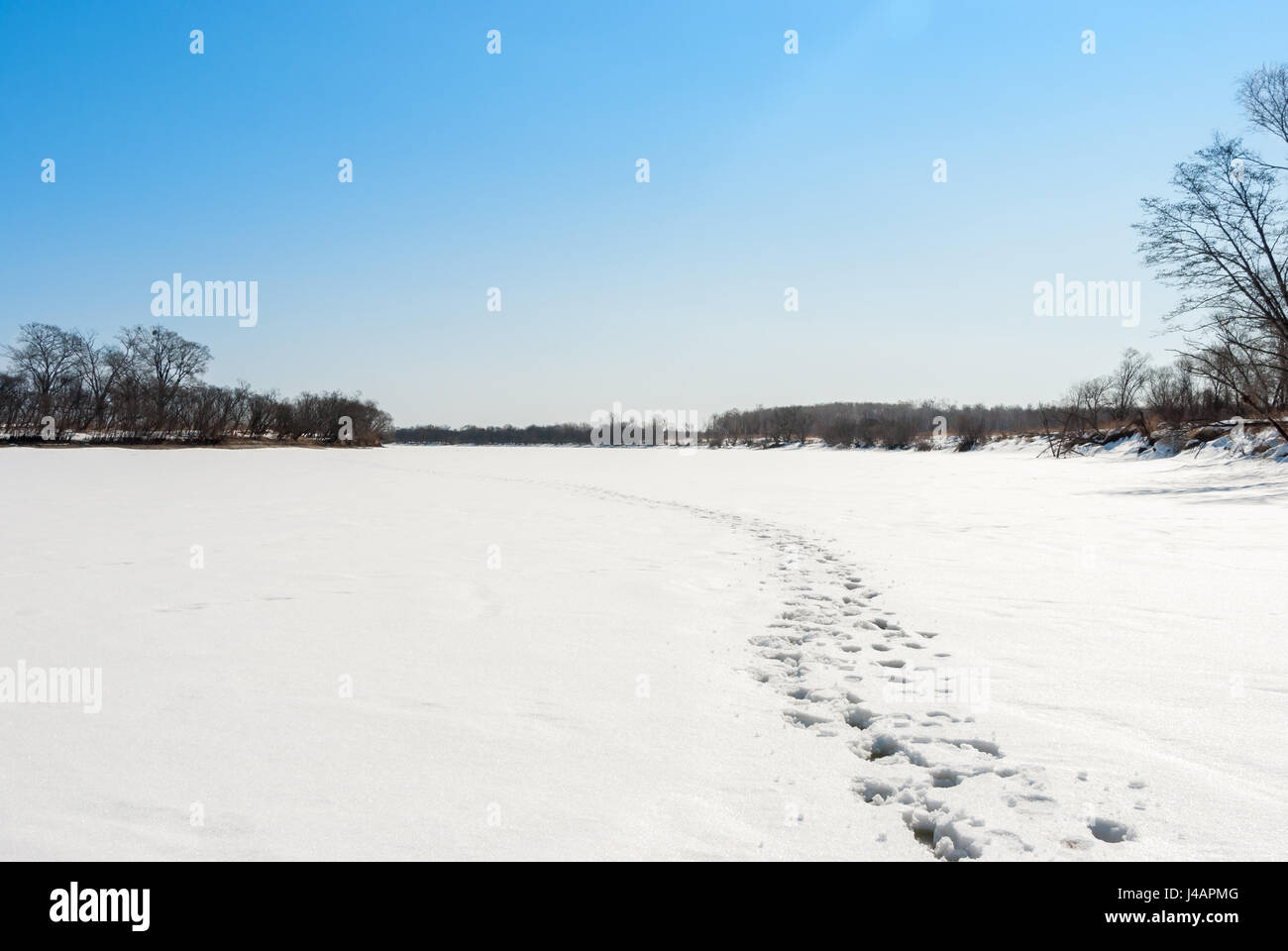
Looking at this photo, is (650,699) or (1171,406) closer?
(650,699)

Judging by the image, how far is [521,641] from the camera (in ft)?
17.0

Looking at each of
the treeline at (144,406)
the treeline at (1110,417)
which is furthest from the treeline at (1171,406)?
the treeline at (144,406)

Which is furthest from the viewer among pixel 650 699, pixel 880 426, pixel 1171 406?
pixel 880 426

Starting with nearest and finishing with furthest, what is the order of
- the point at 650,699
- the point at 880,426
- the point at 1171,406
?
the point at 650,699 → the point at 1171,406 → the point at 880,426

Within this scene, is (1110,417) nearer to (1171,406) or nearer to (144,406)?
(1171,406)

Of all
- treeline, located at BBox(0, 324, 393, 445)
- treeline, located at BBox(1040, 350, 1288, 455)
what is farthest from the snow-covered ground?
treeline, located at BBox(0, 324, 393, 445)

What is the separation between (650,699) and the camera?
405 centimetres

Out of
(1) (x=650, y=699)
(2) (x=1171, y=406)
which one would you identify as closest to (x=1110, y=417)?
(2) (x=1171, y=406)

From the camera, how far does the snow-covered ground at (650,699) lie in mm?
2566

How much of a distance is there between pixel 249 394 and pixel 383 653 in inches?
3154

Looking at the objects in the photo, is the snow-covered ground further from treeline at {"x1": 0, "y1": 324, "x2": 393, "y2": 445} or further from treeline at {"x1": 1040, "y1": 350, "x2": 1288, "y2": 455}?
treeline at {"x1": 0, "y1": 324, "x2": 393, "y2": 445}

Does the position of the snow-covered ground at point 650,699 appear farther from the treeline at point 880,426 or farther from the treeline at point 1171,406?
the treeline at point 880,426

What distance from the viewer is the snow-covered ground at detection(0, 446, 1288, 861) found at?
2.57 metres
